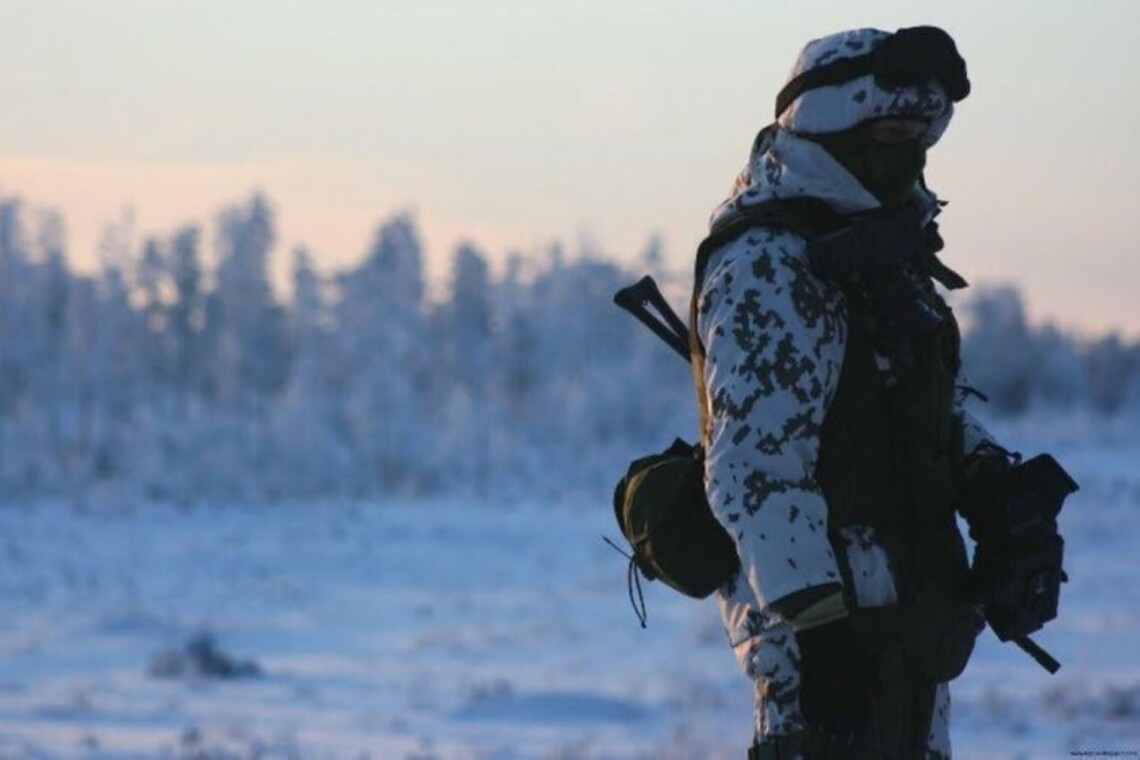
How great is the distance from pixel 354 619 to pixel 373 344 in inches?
2318

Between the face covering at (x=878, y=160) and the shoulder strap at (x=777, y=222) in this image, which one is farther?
the face covering at (x=878, y=160)

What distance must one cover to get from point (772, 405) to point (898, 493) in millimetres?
341

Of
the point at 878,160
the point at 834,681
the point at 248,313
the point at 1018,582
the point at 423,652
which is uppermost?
the point at 248,313

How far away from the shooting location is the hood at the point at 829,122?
12.0ft

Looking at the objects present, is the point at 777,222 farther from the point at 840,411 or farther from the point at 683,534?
the point at 683,534

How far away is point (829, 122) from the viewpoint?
369 cm

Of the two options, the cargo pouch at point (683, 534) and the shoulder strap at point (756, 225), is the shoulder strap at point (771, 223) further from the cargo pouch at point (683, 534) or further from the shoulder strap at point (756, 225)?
the cargo pouch at point (683, 534)

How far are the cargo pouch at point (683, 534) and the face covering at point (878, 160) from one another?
0.54 m

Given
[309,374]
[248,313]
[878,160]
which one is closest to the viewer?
[878,160]

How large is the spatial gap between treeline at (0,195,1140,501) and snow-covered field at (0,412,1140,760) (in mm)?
12778

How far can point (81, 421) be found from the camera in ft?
217

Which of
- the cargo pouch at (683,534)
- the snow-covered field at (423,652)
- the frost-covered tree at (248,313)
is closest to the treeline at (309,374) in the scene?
the frost-covered tree at (248,313)

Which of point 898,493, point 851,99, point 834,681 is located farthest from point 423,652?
point 834,681

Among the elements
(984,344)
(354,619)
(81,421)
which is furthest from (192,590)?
(984,344)
